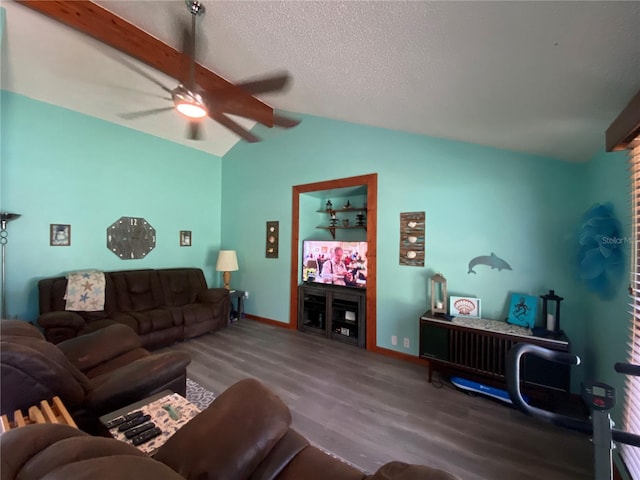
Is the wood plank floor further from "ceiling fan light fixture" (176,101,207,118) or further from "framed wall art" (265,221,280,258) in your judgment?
"ceiling fan light fixture" (176,101,207,118)

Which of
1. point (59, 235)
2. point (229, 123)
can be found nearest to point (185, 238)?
point (59, 235)

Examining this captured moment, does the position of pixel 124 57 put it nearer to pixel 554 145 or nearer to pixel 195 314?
pixel 195 314

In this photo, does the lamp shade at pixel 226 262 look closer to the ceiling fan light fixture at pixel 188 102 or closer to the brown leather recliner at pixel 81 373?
the brown leather recliner at pixel 81 373

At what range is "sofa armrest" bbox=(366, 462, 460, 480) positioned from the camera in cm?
74

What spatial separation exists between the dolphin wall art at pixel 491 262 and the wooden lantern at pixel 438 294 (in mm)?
316

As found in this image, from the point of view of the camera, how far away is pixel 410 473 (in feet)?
2.56

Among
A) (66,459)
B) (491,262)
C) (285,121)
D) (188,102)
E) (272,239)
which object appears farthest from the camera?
(272,239)

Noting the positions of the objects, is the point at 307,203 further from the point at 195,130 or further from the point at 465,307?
the point at 465,307

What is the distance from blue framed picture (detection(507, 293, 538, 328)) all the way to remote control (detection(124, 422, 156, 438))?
117 inches

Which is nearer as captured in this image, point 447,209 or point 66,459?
point 66,459

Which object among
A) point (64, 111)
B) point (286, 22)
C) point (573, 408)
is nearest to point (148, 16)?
point (286, 22)

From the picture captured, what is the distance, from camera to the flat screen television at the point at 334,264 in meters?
3.69

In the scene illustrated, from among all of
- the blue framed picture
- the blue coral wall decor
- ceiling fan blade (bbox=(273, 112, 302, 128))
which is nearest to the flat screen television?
the blue framed picture

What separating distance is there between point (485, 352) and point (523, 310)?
1.90 ft
